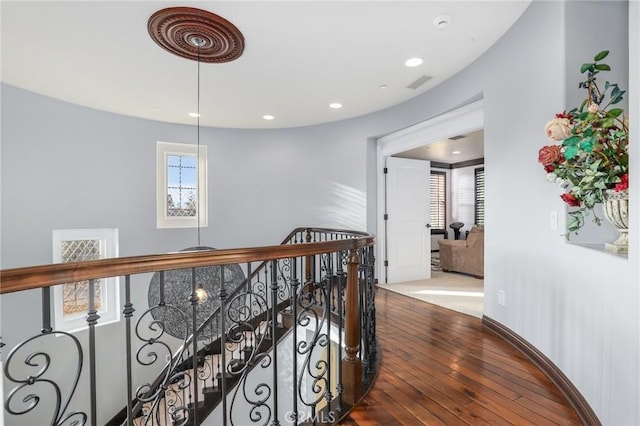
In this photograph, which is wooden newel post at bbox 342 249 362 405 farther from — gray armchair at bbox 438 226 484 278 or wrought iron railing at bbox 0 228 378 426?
gray armchair at bbox 438 226 484 278

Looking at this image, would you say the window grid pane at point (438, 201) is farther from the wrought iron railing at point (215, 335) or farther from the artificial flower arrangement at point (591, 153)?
the artificial flower arrangement at point (591, 153)

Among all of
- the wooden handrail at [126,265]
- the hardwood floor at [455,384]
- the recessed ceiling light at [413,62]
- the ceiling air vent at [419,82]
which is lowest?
the hardwood floor at [455,384]

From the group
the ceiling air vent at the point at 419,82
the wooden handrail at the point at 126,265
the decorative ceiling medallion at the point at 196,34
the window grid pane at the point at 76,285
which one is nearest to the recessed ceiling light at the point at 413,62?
the ceiling air vent at the point at 419,82

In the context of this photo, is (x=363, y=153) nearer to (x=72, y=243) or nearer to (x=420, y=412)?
(x=420, y=412)

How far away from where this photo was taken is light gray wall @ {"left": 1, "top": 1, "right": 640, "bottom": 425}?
1.74 meters

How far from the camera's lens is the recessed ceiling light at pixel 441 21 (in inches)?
100

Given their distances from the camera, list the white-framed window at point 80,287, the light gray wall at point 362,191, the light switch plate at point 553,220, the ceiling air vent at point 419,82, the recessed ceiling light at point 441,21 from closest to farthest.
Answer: the light gray wall at point 362,191
the light switch plate at point 553,220
the recessed ceiling light at point 441,21
the ceiling air vent at point 419,82
the white-framed window at point 80,287

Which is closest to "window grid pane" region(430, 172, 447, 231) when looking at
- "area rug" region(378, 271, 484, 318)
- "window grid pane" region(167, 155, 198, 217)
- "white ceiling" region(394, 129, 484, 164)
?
"white ceiling" region(394, 129, 484, 164)

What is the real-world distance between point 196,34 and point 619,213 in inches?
126

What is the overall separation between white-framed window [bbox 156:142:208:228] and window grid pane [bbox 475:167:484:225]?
21.9 feet

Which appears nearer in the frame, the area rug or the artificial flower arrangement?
the artificial flower arrangement

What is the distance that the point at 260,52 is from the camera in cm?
305

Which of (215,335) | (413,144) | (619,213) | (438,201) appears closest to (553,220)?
(619,213)

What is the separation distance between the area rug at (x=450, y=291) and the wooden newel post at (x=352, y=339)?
2.08m
